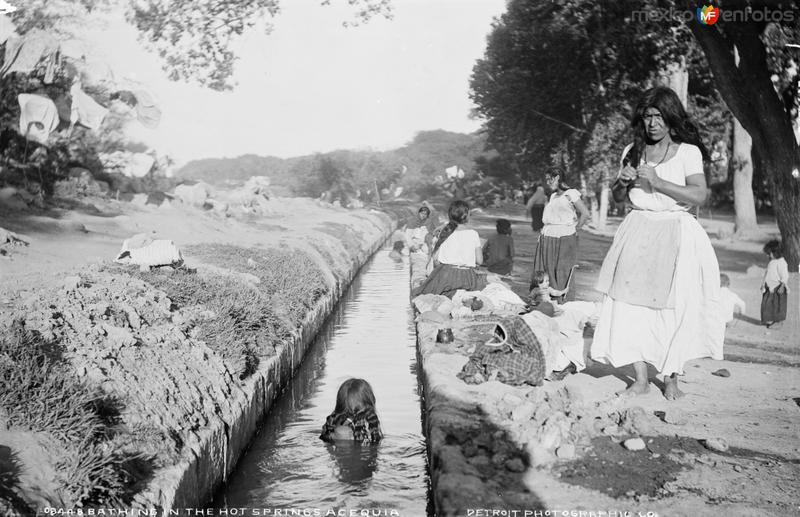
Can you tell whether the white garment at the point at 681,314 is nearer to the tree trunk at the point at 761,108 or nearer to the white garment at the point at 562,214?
the tree trunk at the point at 761,108

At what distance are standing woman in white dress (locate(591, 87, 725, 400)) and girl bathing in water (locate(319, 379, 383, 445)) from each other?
6.20 feet

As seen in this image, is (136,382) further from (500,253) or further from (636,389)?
(500,253)

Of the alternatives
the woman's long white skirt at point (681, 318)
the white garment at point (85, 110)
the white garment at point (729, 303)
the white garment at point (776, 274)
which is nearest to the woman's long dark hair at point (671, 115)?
the woman's long white skirt at point (681, 318)

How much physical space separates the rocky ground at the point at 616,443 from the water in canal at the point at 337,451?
0.58m

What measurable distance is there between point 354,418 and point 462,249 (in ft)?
10.1

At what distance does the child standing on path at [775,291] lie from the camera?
8195 mm

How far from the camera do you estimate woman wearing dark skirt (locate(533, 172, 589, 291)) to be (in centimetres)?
772

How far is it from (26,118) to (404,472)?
13.6 meters

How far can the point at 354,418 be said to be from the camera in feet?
17.8

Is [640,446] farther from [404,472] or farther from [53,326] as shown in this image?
[53,326]

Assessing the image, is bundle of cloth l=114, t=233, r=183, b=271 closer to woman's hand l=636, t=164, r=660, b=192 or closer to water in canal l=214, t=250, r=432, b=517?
water in canal l=214, t=250, r=432, b=517

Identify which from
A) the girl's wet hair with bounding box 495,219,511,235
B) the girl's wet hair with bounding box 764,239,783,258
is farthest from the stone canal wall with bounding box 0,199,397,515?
the girl's wet hair with bounding box 764,239,783,258

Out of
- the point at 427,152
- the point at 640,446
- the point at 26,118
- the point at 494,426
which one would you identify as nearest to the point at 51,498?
the point at 494,426

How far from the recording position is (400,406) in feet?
21.4
